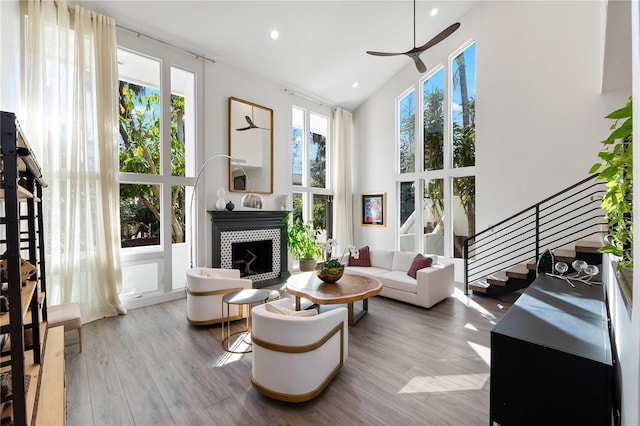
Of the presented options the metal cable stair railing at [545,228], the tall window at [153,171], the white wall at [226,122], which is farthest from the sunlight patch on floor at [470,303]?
the tall window at [153,171]

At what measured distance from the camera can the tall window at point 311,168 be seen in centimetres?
712

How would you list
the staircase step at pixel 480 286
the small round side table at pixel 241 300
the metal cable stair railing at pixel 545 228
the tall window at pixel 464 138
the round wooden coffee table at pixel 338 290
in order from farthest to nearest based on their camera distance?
the tall window at pixel 464 138
the staircase step at pixel 480 286
the metal cable stair railing at pixel 545 228
the round wooden coffee table at pixel 338 290
the small round side table at pixel 241 300

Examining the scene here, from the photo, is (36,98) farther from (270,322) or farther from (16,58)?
(270,322)

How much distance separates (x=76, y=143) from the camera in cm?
386

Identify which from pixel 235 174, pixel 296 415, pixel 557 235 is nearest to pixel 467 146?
pixel 557 235

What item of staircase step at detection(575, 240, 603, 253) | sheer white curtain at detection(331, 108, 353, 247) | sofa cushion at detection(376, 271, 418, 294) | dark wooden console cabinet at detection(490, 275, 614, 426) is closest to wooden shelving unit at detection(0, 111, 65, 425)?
dark wooden console cabinet at detection(490, 275, 614, 426)

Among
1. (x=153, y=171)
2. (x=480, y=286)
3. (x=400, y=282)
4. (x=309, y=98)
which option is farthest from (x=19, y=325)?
(x=309, y=98)

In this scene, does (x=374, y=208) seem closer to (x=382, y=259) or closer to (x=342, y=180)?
(x=342, y=180)

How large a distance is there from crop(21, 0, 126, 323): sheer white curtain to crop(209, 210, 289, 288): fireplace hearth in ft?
5.21

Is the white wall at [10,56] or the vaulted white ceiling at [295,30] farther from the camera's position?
the vaulted white ceiling at [295,30]

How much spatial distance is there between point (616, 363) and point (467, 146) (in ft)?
17.3

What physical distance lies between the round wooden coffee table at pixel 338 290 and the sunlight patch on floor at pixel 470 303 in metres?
1.63

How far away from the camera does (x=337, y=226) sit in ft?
25.6

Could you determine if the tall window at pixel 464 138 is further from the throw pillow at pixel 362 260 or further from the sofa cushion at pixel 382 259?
the throw pillow at pixel 362 260
